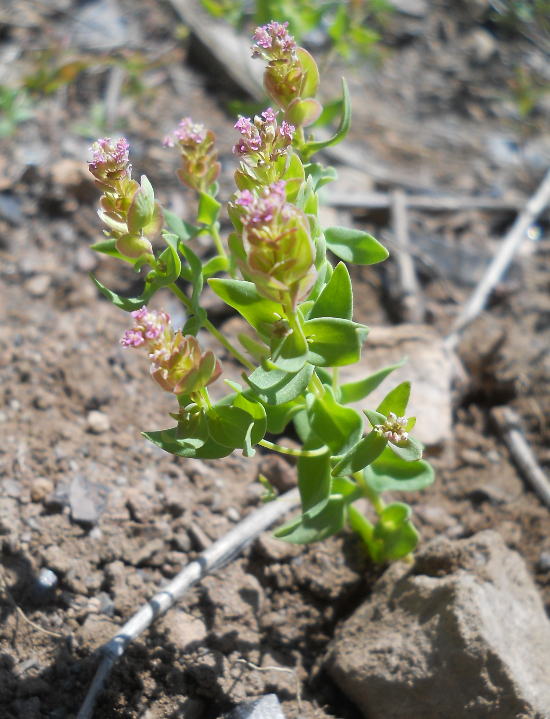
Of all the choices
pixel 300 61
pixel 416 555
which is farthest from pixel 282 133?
pixel 416 555

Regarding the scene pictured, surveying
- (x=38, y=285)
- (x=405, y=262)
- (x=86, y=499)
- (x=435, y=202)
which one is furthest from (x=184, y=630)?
(x=435, y=202)

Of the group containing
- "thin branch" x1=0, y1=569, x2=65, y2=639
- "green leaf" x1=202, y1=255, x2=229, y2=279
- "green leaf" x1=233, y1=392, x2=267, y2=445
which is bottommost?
"thin branch" x1=0, y1=569, x2=65, y2=639

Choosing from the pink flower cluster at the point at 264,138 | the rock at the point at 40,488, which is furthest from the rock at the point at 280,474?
the pink flower cluster at the point at 264,138

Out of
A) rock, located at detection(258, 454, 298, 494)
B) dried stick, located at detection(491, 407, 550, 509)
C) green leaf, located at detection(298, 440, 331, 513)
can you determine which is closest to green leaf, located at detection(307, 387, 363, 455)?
green leaf, located at detection(298, 440, 331, 513)

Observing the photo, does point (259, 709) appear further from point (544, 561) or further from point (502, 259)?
point (502, 259)

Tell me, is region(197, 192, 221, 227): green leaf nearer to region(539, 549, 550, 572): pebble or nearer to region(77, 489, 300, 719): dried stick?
region(77, 489, 300, 719): dried stick

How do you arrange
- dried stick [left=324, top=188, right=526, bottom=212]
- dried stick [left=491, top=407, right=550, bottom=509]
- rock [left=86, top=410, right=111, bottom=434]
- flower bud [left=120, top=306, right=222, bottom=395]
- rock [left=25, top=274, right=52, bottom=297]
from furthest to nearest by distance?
dried stick [left=324, top=188, right=526, bottom=212] < rock [left=25, top=274, right=52, bottom=297] < dried stick [left=491, top=407, right=550, bottom=509] < rock [left=86, top=410, right=111, bottom=434] < flower bud [left=120, top=306, right=222, bottom=395]

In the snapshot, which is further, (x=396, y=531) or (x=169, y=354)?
(x=396, y=531)
